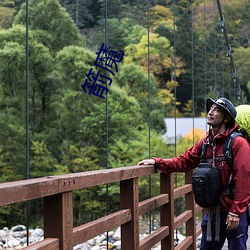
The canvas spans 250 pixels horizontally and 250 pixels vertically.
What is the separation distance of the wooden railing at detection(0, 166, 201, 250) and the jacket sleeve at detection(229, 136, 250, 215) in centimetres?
32

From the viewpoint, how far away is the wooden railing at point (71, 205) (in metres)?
1.26

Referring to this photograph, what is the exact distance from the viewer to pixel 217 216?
200cm

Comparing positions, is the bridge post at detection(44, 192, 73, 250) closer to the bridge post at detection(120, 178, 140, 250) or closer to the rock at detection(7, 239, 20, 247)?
the bridge post at detection(120, 178, 140, 250)

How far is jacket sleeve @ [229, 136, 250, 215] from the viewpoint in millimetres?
1896

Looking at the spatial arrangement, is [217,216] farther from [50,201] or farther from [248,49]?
[248,49]

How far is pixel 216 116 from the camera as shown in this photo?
201cm

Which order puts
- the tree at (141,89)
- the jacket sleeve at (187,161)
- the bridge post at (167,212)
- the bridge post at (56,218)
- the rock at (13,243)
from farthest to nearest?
1. the tree at (141,89)
2. the rock at (13,243)
3. the bridge post at (167,212)
4. the jacket sleeve at (187,161)
5. the bridge post at (56,218)

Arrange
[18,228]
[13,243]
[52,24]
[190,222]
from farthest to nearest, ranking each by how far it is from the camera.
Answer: [52,24] → [18,228] → [13,243] → [190,222]

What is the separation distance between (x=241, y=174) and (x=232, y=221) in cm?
15

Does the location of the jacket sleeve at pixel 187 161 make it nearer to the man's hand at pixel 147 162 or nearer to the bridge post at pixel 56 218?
the man's hand at pixel 147 162

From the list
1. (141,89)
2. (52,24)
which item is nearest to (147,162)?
(52,24)

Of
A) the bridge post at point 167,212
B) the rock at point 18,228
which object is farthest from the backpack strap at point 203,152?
the rock at point 18,228

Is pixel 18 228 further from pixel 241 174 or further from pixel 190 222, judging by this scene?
pixel 241 174

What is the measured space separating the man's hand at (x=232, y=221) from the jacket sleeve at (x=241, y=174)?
0.02 metres
